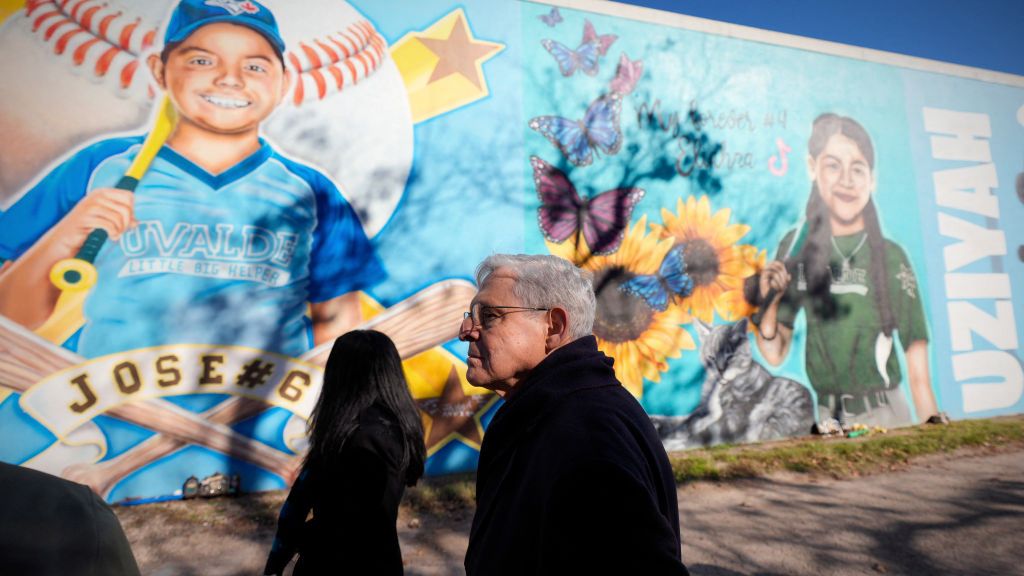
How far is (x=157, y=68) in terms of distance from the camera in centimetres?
627

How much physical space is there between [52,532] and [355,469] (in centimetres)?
141

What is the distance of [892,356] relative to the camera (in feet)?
29.9

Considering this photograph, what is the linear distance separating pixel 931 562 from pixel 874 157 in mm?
7463

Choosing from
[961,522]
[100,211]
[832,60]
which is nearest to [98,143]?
[100,211]

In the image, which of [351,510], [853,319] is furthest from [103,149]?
[853,319]

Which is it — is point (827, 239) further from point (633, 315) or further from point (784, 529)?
point (784, 529)

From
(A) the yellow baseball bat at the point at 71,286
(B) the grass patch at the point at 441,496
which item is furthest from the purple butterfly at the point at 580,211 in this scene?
(A) the yellow baseball bat at the point at 71,286

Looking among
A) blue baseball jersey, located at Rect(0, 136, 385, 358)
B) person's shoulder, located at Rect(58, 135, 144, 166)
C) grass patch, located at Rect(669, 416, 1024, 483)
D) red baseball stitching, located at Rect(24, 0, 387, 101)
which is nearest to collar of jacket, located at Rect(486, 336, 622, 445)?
grass patch, located at Rect(669, 416, 1024, 483)

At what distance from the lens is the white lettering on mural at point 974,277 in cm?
966

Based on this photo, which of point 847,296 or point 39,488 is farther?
point 847,296

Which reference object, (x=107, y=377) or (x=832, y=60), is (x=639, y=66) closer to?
(x=832, y=60)

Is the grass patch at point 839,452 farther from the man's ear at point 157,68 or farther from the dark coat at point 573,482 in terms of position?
the man's ear at point 157,68

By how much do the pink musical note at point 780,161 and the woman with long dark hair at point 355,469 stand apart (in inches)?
321

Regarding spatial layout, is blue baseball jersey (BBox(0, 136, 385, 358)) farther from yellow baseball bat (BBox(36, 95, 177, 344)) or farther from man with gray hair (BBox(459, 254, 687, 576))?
man with gray hair (BBox(459, 254, 687, 576))
